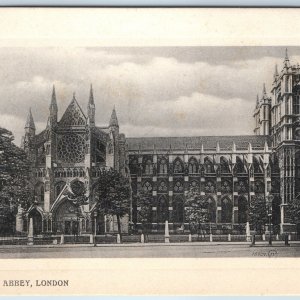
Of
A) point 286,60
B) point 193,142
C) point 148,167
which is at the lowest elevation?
point 148,167

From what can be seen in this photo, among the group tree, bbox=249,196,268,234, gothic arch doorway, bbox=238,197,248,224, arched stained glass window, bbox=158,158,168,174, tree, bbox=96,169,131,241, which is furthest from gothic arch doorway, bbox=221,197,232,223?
tree, bbox=96,169,131,241

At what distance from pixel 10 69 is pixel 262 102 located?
4469mm

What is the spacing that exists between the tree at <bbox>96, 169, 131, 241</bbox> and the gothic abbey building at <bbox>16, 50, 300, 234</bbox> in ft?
0.47

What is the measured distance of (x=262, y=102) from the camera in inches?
499

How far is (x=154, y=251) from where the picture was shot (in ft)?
38.6

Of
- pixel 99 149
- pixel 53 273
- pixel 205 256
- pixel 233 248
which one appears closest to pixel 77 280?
pixel 53 273

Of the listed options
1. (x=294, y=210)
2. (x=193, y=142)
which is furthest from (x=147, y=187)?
(x=294, y=210)

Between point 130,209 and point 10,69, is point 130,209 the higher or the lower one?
the lower one

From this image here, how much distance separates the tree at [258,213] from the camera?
1284 cm

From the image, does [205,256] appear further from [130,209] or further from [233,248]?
[130,209]

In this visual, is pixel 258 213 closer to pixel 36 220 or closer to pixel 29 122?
pixel 36 220

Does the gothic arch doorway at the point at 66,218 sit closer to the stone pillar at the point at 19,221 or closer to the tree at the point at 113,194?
the tree at the point at 113,194

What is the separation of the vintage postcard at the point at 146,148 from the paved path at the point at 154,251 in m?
0.04

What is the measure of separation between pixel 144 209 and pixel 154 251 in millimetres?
1423
